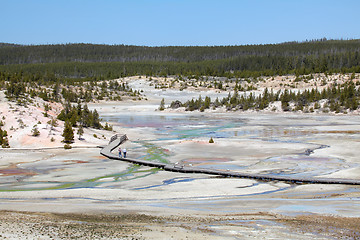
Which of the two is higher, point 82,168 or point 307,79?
point 307,79

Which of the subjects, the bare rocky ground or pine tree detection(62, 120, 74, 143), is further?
pine tree detection(62, 120, 74, 143)

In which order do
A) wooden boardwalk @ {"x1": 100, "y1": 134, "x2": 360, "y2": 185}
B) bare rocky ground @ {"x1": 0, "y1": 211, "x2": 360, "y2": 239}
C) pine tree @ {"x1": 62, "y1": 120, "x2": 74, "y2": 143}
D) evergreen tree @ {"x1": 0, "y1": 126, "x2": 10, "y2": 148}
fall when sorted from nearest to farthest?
bare rocky ground @ {"x1": 0, "y1": 211, "x2": 360, "y2": 239}
wooden boardwalk @ {"x1": 100, "y1": 134, "x2": 360, "y2": 185}
evergreen tree @ {"x1": 0, "y1": 126, "x2": 10, "y2": 148}
pine tree @ {"x1": 62, "y1": 120, "x2": 74, "y2": 143}

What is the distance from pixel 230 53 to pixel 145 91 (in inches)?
2590

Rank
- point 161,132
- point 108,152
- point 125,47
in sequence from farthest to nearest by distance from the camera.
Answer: point 125,47 → point 161,132 → point 108,152

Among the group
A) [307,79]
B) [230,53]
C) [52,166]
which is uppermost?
[230,53]

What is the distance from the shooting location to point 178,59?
145 meters

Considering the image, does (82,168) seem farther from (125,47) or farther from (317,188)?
(125,47)

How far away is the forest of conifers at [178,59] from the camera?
333 ft

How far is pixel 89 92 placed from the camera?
72.2 m

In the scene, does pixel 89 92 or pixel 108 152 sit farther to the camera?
pixel 89 92

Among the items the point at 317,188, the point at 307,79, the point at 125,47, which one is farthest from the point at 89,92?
the point at 125,47

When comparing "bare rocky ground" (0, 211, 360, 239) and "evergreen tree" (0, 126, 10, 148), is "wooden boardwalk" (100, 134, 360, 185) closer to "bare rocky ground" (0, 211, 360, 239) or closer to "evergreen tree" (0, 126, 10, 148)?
"bare rocky ground" (0, 211, 360, 239)

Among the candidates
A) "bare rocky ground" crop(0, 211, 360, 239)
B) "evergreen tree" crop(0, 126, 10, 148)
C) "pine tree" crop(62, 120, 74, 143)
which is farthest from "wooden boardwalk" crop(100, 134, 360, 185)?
"evergreen tree" crop(0, 126, 10, 148)

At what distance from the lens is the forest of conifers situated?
101 metres
